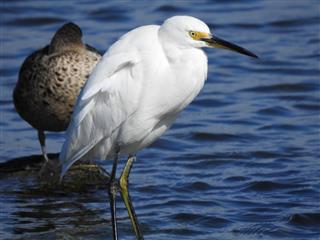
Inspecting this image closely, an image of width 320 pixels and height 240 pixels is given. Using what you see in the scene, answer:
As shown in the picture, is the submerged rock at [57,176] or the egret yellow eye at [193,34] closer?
the egret yellow eye at [193,34]

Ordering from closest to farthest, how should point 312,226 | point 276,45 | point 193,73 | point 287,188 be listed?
point 193,73 → point 312,226 → point 287,188 → point 276,45

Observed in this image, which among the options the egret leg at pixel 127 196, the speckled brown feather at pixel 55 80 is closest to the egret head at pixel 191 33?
the egret leg at pixel 127 196

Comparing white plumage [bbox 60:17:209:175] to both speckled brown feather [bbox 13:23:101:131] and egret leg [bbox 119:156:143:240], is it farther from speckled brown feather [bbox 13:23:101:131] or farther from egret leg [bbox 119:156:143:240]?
speckled brown feather [bbox 13:23:101:131]

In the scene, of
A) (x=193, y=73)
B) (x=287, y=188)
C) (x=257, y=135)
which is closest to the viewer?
(x=193, y=73)

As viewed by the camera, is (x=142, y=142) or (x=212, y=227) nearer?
(x=142, y=142)

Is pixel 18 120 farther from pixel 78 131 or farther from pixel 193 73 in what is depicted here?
pixel 193 73

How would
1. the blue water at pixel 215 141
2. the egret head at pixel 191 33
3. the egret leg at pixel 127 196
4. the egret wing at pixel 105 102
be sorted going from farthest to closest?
1. the blue water at pixel 215 141
2. the egret leg at pixel 127 196
3. the egret wing at pixel 105 102
4. the egret head at pixel 191 33

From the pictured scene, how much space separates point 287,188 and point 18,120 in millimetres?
3388

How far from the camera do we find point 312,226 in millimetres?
7766

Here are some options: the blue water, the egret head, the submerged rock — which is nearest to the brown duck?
the submerged rock

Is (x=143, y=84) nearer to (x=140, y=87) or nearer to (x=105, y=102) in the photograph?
(x=140, y=87)

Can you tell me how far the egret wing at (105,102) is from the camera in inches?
266

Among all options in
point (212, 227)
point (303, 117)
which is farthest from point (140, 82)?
point (303, 117)

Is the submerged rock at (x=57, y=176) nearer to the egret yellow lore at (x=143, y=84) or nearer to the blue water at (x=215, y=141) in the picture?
the blue water at (x=215, y=141)
